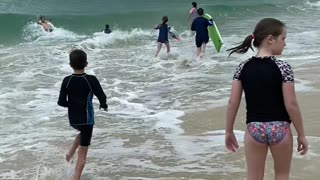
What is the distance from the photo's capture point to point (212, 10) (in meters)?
30.2

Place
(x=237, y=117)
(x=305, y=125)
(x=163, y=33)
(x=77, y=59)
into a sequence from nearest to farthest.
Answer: (x=77, y=59)
(x=305, y=125)
(x=237, y=117)
(x=163, y=33)

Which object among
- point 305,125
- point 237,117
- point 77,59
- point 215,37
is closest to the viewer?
point 77,59

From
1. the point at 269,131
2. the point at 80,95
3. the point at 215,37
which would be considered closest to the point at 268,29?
the point at 269,131

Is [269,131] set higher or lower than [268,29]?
lower

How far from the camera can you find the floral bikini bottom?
3.82 m

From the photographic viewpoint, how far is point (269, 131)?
3828 millimetres

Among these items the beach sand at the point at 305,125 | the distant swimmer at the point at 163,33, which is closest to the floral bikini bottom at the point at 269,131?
the beach sand at the point at 305,125

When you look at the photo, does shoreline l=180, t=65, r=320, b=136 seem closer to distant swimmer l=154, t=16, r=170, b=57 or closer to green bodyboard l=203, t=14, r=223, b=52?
green bodyboard l=203, t=14, r=223, b=52

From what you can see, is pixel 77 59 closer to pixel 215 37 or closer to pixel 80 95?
pixel 80 95

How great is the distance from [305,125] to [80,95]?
11.8 feet

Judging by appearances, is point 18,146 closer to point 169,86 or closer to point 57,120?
point 57,120

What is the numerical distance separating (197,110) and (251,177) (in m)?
5.05

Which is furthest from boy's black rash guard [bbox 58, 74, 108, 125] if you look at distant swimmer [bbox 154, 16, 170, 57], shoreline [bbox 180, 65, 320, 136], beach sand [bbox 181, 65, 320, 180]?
distant swimmer [bbox 154, 16, 170, 57]

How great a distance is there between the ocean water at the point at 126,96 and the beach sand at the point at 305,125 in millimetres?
108
